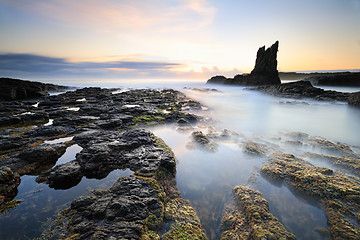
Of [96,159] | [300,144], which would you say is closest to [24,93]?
[96,159]

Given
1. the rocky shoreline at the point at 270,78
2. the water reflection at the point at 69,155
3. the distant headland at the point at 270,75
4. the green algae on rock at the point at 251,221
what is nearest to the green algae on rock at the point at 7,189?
the water reflection at the point at 69,155

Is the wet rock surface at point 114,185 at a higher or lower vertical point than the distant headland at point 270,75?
lower

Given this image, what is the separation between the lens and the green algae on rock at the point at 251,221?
5043 millimetres

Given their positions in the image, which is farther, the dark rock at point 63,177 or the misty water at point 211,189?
the dark rock at point 63,177

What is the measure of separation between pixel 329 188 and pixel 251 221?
476cm

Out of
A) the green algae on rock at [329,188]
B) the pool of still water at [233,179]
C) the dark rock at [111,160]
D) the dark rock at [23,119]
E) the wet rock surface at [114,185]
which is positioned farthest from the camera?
the dark rock at [23,119]

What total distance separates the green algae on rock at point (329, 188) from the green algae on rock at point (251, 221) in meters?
2.11

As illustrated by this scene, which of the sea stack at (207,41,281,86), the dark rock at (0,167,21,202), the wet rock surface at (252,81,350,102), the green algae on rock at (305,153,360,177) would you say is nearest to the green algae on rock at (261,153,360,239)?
the green algae on rock at (305,153,360,177)

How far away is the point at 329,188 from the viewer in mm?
7012

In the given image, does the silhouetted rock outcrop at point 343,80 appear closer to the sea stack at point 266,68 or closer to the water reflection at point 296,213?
the sea stack at point 266,68

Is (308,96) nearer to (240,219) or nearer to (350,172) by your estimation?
(350,172)

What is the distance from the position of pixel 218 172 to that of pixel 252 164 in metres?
2.70

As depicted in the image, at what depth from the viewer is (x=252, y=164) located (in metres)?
10.3

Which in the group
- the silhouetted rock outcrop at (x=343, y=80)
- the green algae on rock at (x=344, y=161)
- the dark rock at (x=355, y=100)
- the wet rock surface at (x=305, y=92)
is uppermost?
the silhouetted rock outcrop at (x=343, y=80)
